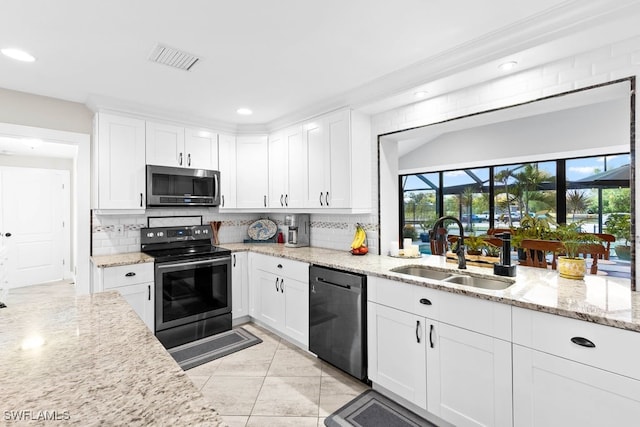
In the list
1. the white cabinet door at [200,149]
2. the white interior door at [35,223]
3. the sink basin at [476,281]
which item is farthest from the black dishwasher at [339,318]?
the white interior door at [35,223]

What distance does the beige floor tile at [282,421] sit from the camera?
2025 millimetres

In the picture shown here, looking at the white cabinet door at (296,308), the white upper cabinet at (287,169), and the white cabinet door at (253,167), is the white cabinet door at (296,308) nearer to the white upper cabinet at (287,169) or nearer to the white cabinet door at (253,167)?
the white upper cabinet at (287,169)

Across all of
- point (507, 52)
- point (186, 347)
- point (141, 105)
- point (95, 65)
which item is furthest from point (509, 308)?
point (141, 105)

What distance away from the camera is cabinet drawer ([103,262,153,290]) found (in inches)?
110

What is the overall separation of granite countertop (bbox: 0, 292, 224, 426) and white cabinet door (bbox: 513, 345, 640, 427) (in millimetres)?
1577

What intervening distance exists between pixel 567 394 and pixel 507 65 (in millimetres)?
1882

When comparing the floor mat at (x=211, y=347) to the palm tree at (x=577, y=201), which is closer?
the floor mat at (x=211, y=347)

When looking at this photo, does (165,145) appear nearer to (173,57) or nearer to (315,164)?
(173,57)

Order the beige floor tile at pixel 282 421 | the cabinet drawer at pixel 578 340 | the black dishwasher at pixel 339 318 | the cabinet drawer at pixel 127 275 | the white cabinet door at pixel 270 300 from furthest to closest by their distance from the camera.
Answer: the white cabinet door at pixel 270 300 < the cabinet drawer at pixel 127 275 < the black dishwasher at pixel 339 318 < the beige floor tile at pixel 282 421 < the cabinet drawer at pixel 578 340

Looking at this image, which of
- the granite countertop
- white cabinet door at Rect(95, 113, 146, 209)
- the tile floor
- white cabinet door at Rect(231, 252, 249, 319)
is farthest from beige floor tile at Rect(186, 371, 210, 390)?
white cabinet door at Rect(95, 113, 146, 209)

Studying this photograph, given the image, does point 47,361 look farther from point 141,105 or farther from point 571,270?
point 141,105

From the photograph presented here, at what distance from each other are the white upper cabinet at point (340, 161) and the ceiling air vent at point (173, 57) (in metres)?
1.33

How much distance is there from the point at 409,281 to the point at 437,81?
1.44 metres

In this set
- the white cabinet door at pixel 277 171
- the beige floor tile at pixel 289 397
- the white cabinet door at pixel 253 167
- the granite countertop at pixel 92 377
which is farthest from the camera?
the white cabinet door at pixel 253 167
